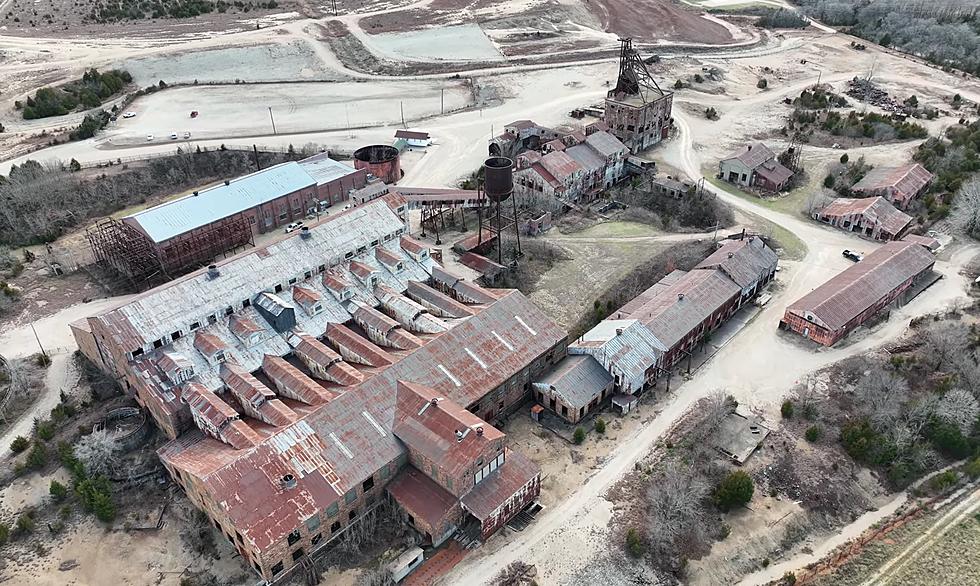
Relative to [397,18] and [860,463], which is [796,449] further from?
[397,18]

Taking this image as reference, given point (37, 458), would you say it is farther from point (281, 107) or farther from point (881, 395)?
point (281, 107)

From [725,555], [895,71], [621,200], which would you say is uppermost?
[895,71]

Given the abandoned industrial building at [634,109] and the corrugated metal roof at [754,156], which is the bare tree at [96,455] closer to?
the abandoned industrial building at [634,109]

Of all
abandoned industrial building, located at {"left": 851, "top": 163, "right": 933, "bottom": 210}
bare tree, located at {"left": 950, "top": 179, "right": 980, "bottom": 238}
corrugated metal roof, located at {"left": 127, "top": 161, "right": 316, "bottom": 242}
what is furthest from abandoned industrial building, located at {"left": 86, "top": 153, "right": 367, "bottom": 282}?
bare tree, located at {"left": 950, "top": 179, "right": 980, "bottom": 238}

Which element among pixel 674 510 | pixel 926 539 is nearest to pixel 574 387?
pixel 674 510

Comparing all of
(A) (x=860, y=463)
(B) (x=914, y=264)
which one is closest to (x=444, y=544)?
(A) (x=860, y=463)

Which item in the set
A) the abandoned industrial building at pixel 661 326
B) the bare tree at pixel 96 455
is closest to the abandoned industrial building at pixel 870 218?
the abandoned industrial building at pixel 661 326
